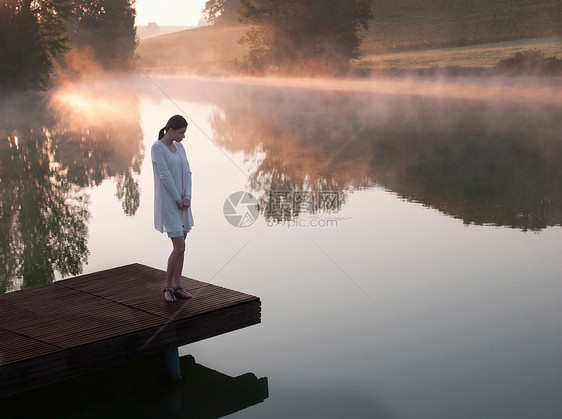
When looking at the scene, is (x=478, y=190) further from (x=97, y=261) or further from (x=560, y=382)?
(x=560, y=382)

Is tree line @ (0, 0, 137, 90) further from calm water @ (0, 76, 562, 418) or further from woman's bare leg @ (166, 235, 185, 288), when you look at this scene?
woman's bare leg @ (166, 235, 185, 288)

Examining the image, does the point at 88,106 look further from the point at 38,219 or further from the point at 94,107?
the point at 38,219

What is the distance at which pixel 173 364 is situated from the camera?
292 inches

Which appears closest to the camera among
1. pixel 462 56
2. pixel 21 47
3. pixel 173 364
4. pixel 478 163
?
pixel 173 364

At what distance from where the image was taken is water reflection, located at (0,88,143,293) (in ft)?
37.1

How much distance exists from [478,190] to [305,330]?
8762 millimetres

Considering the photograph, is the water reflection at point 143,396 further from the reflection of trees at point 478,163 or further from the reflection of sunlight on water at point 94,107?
the reflection of sunlight on water at point 94,107

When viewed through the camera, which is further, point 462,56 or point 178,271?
point 462,56

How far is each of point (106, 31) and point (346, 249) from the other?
224 ft

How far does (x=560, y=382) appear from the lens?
23.4ft

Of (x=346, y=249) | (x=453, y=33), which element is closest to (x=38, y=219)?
(x=346, y=249)

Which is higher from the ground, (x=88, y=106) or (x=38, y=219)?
(x=38, y=219)

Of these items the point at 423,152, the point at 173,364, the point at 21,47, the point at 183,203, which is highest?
the point at 21,47

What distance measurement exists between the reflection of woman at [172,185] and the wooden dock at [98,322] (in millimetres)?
553
